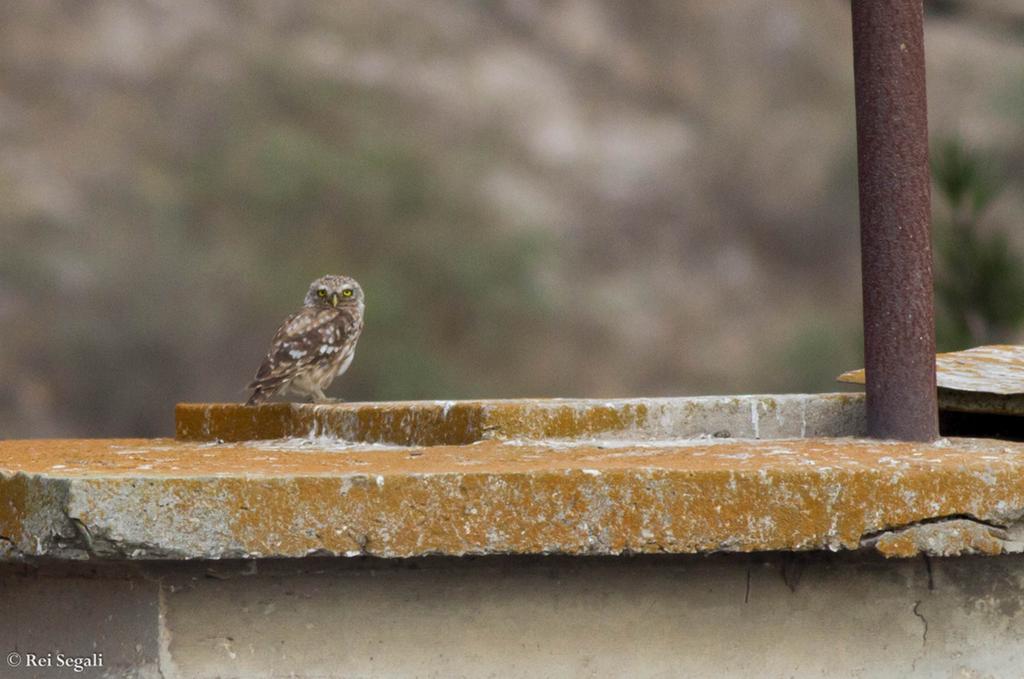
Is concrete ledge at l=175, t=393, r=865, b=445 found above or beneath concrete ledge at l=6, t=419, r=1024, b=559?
above

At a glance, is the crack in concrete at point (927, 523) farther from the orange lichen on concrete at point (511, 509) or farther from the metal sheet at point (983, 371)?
the metal sheet at point (983, 371)

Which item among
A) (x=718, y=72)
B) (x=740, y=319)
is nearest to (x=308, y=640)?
(x=740, y=319)

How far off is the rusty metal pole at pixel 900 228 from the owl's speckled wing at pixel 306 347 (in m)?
2.26

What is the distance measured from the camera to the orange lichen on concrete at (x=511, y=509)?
254 cm

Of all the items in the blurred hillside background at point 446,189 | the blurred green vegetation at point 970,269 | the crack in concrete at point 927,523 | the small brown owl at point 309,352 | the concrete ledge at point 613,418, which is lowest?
the crack in concrete at point 927,523

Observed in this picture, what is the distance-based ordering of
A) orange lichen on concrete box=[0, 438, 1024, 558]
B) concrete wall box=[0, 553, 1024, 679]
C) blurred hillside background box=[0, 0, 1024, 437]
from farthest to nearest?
blurred hillside background box=[0, 0, 1024, 437] → concrete wall box=[0, 553, 1024, 679] → orange lichen on concrete box=[0, 438, 1024, 558]

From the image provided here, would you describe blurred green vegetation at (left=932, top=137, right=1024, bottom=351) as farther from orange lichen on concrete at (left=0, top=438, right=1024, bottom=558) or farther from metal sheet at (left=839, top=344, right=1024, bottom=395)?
orange lichen on concrete at (left=0, top=438, right=1024, bottom=558)

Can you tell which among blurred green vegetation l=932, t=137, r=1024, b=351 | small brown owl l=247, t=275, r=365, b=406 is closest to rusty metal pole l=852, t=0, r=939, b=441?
small brown owl l=247, t=275, r=365, b=406

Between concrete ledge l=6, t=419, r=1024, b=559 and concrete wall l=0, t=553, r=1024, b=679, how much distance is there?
0.12 meters

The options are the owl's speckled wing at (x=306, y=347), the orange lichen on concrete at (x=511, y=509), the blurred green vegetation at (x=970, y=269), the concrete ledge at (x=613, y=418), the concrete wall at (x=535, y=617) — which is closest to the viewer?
the orange lichen on concrete at (x=511, y=509)

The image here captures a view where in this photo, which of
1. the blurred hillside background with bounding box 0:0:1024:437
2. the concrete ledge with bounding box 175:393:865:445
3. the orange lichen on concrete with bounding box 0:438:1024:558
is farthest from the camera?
the blurred hillside background with bounding box 0:0:1024:437

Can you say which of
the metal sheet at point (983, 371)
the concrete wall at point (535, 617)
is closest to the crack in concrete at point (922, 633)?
the concrete wall at point (535, 617)

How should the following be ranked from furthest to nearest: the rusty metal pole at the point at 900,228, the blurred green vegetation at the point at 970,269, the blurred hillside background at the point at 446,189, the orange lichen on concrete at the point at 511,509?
the blurred hillside background at the point at 446,189
the blurred green vegetation at the point at 970,269
the rusty metal pole at the point at 900,228
the orange lichen on concrete at the point at 511,509

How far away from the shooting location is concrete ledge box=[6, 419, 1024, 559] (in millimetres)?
2535
